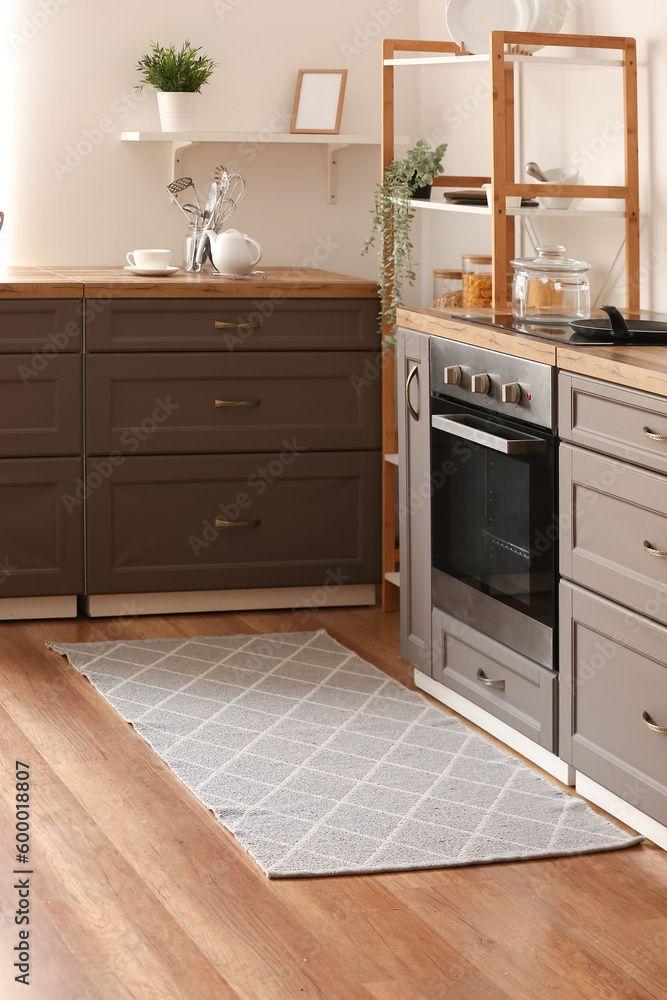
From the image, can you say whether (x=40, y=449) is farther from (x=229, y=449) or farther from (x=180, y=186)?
(x=180, y=186)

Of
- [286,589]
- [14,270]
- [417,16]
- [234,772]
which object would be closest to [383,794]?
[234,772]

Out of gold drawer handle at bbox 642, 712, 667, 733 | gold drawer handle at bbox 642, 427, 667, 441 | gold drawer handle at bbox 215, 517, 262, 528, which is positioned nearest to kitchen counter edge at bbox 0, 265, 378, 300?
gold drawer handle at bbox 215, 517, 262, 528

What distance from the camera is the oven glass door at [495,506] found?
2496 millimetres

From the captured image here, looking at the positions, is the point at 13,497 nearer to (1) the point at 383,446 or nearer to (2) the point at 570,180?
(1) the point at 383,446

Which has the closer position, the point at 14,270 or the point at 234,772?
the point at 234,772

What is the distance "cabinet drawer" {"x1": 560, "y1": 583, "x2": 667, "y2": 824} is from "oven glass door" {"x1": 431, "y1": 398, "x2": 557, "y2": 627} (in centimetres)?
12

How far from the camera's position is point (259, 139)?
3.93 m

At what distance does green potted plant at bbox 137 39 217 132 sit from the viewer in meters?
3.93

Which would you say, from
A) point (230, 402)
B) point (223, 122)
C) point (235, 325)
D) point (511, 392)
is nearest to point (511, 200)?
point (511, 392)

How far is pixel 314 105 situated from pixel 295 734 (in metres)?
2.22

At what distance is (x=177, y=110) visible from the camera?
3932 millimetres

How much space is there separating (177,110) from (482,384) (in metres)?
1.78
